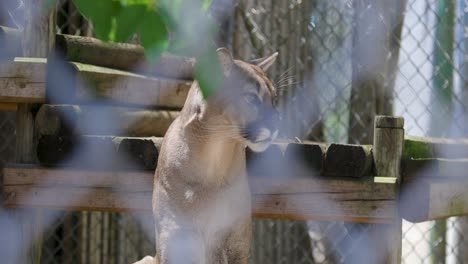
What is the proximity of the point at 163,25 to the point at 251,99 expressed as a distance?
1.44 meters

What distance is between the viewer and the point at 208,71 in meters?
0.89

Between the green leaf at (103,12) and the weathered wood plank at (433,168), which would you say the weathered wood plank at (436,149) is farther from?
the green leaf at (103,12)

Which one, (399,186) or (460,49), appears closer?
(399,186)

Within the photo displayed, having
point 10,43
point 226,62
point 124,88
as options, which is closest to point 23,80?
point 10,43

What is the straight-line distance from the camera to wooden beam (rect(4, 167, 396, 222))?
104 inches

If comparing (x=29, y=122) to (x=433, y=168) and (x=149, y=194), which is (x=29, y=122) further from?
(x=433, y=168)

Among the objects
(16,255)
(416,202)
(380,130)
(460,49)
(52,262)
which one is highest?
(460,49)

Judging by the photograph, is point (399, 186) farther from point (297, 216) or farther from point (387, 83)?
point (387, 83)

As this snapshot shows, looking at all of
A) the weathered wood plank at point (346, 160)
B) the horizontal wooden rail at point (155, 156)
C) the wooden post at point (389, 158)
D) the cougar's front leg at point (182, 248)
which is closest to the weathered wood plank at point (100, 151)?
the horizontal wooden rail at point (155, 156)

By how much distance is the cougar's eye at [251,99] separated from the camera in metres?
2.34

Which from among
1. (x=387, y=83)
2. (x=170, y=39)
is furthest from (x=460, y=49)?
(x=170, y=39)

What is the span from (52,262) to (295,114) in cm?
145

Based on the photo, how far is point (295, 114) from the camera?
4043mm

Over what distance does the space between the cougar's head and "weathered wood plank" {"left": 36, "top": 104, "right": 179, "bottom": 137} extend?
60cm
